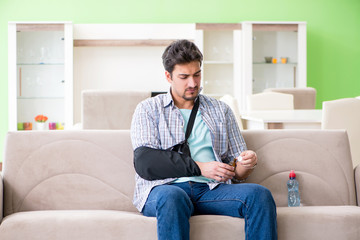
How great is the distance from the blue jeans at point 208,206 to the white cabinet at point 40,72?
424cm

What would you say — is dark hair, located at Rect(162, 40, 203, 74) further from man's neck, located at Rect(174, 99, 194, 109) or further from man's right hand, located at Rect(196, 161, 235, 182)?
man's right hand, located at Rect(196, 161, 235, 182)

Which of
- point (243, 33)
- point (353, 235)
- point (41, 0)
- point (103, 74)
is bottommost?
point (353, 235)

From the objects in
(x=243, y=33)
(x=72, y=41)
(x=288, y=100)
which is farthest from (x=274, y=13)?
(x=72, y=41)

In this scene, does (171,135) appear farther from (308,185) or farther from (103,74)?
(103,74)

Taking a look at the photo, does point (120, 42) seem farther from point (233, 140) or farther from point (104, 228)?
point (104, 228)

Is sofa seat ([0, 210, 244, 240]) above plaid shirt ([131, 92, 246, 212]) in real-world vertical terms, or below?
below

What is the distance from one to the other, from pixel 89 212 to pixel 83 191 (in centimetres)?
22

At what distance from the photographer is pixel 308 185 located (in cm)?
237

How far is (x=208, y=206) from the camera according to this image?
2.02m

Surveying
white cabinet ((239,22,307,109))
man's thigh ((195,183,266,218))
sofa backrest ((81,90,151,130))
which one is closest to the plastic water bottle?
man's thigh ((195,183,266,218))

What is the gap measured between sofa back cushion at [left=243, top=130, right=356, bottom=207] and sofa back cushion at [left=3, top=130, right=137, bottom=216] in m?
0.61

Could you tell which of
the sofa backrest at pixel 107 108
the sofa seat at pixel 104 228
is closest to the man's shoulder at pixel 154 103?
the sofa seat at pixel 104 228

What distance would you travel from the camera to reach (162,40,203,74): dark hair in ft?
7.18

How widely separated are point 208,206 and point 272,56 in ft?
15.3
